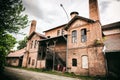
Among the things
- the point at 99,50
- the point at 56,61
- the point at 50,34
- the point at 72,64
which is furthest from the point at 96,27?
the point at 50,34

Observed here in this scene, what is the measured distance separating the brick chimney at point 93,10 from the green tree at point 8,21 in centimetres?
1039

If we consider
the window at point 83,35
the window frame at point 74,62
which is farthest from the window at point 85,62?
the window at point 83,35

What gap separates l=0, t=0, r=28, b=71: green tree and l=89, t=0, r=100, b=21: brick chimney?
10388mm

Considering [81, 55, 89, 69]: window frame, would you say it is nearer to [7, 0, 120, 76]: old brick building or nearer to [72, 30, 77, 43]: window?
[7, 0, 120, 76]: old brick building

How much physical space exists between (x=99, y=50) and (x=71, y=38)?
5499mm

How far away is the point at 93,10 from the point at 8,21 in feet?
40.6

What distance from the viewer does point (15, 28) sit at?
31.3 ft

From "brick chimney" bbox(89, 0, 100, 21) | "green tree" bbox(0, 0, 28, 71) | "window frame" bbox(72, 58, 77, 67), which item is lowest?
"window frame" bbox(72, 58, 77, 67)

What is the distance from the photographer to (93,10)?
15953 mm

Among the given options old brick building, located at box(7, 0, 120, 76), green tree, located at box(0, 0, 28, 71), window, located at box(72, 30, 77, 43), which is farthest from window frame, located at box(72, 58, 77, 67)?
green tree, located at box(0, 0, 28, 71)

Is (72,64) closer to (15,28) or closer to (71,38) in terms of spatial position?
(71,38)

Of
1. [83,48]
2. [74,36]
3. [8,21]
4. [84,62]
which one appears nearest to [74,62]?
[84,62]

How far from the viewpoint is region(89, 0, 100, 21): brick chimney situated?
15578 millimetres

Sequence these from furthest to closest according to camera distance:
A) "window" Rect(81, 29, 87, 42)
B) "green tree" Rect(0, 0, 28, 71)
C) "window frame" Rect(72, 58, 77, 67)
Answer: "window" Rect(81, 29, 87, 42) → "window frame" Rect(72, 58, 77, 67) → "green tree" Rect(0, 0, 28, 71)
